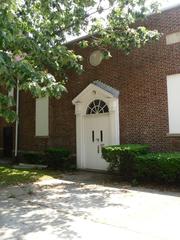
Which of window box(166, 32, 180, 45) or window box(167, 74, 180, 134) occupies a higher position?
window box(166, 32, 180, 45)

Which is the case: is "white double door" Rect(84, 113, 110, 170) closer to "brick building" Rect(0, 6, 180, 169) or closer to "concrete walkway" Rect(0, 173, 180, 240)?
"brick building" Rect(0, 6, 180, 169)

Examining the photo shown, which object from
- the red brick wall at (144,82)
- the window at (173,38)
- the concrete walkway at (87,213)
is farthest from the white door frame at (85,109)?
the concrete walkway at (87,213)

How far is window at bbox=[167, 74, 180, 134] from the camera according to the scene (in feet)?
39.0

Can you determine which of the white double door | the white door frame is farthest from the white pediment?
the white double door

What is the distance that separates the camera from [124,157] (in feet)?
37.4

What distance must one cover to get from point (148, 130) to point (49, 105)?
20.2 ft

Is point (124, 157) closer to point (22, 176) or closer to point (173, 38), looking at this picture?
point (22, 176)

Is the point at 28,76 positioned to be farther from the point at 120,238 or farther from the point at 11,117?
the point at 120,238

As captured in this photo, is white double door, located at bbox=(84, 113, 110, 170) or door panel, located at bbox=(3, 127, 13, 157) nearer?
white double door, located at bbox=(84, 113, 110, 170)

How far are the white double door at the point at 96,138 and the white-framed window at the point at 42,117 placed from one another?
3.07m

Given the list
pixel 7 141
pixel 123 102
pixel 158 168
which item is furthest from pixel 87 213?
pixel 7 141

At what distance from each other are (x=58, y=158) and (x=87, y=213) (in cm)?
792

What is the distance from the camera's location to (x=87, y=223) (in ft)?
21.3

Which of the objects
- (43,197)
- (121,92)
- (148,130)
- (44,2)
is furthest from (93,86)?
(43,197)
